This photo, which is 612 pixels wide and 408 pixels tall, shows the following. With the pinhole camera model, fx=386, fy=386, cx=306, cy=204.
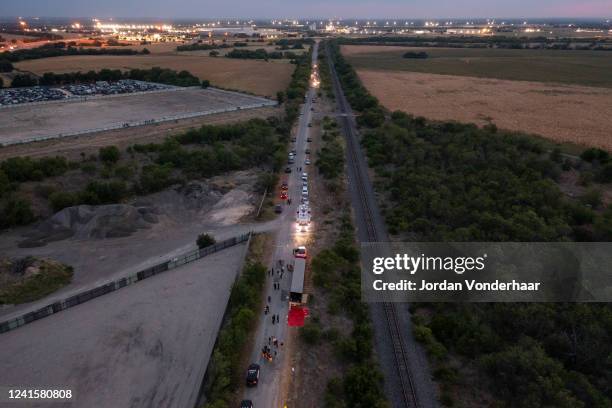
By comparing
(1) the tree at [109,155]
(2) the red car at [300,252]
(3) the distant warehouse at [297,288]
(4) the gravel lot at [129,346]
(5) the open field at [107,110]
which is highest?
(5) the open field at [107,110]

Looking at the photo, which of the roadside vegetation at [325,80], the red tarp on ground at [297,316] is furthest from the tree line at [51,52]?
the red tarp on ground at [297,316]

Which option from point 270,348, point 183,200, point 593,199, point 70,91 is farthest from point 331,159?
point 70,91

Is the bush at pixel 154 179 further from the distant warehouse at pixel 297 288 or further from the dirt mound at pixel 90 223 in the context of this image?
the distant warehouse at pixel 297 288

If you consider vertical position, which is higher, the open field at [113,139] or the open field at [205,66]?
the open field at [205,66]

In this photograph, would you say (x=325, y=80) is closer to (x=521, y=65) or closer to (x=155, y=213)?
(x=521, y=65)

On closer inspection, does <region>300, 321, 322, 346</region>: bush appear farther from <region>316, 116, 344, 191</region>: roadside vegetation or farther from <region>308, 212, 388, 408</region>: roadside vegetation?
<region>316, 116, 344, 191</region>: roadside vegetation
